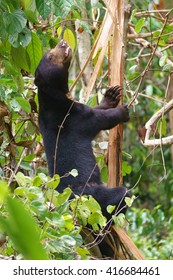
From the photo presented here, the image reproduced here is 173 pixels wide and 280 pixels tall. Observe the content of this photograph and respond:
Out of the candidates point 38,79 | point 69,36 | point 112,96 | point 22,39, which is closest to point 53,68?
point 38,79

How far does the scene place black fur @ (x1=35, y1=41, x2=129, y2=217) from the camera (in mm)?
3580

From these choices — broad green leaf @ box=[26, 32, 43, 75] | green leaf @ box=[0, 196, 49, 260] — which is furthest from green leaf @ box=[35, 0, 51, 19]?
green leaf @ box=[0, 196, 49, 260]

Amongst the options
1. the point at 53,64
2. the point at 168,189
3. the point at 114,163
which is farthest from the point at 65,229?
the point at 168,189

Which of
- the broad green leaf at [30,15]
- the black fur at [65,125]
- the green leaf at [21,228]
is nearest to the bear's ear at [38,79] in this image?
the black fur at [65,125]

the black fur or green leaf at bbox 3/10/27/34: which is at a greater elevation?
green leaf at bbox 3/10/27/34

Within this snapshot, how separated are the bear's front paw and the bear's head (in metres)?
0.42

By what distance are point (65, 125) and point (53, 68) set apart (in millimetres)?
408

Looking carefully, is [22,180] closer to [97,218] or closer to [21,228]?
[97,218]

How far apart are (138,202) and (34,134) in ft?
16.5

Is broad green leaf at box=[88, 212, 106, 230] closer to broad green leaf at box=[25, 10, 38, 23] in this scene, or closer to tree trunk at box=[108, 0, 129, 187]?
tree trunk at box=[108, 0, 129, 187]

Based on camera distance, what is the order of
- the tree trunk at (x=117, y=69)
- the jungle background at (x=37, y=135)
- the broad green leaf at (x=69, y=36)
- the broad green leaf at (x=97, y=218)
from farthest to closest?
1. the broad green leaf at (x=69, y=36)
2. the tree trunk at (x=117, y=69)
3. the broad green leaf at (x=97, y=218)
4. the jungle background at (x=37, y=135)

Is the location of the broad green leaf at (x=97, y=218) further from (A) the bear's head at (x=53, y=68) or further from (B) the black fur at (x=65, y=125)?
(A) the bear's head at (x=53, y=68)

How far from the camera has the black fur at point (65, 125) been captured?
3.58 m
